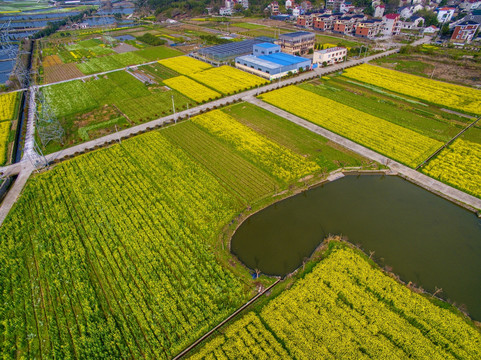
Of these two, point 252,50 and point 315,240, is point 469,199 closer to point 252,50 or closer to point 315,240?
point 315,240

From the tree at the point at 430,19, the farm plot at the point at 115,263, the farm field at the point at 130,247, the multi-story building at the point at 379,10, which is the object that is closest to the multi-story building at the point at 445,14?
the tree at the point at 430,19

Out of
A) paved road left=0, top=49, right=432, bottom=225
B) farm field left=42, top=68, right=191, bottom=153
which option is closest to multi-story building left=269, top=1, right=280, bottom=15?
paved road left=0, top=49, right=432, bottom=225

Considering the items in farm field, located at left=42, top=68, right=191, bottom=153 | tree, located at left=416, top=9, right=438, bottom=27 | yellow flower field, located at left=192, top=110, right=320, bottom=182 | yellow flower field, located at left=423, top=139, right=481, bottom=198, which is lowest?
yellow flower field, located at left=423, top=139, right=481, bottom=198

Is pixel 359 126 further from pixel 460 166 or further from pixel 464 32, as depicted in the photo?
pixel 464 32

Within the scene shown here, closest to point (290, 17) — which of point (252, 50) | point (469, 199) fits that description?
point (252, 50)

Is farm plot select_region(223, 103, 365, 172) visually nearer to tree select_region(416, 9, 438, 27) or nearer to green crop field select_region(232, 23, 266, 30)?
green crop field select_region(232, 23, 266, 30)
